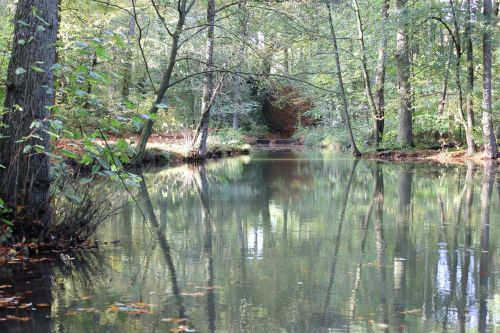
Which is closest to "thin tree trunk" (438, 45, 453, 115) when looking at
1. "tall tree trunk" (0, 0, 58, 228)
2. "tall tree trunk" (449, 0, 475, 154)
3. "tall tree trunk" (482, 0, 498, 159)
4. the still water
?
"tall tree trunk" (449, 0, 475, 154)

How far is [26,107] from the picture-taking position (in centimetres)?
557

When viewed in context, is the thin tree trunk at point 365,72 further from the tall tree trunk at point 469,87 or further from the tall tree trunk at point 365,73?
the tall tree trunk at point 469,87

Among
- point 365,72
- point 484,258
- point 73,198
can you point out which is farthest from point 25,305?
point 365,72

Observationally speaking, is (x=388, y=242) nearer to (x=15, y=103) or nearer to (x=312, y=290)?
(x=312, y=290)

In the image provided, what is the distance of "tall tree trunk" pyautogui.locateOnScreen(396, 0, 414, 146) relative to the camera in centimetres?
2195

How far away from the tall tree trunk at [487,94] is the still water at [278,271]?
9.95 m

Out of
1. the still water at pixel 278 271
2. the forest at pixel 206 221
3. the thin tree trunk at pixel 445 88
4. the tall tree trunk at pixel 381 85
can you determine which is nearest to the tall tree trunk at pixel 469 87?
the thin tree trunk at pixel 445 88

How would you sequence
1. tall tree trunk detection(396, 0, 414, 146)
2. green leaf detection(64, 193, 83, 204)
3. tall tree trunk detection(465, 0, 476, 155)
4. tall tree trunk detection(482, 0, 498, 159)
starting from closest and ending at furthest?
green leaf detection(64, 193, 83, 204)
tall tree trunk detection(482, 0, 498, 159)
tall tree trunk detection(465, 0, 476, 155)
tall tree trunk detection(396, 0, 414, 146)

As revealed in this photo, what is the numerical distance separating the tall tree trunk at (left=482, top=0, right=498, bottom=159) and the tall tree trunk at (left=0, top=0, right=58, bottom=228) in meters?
16.3

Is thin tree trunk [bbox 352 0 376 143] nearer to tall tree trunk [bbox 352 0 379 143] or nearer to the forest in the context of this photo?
tall tree trunk [bbox 352 0 379 143]

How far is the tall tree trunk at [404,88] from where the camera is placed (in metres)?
22.0

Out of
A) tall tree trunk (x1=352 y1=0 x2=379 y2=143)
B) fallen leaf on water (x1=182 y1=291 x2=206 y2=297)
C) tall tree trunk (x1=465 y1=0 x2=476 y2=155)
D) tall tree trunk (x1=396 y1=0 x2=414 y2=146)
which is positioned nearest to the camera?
fallen leaf on water (x1=182 y1=291 x2=206 y2=297)

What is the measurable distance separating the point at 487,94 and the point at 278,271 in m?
16.3

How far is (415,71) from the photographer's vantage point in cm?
2341
